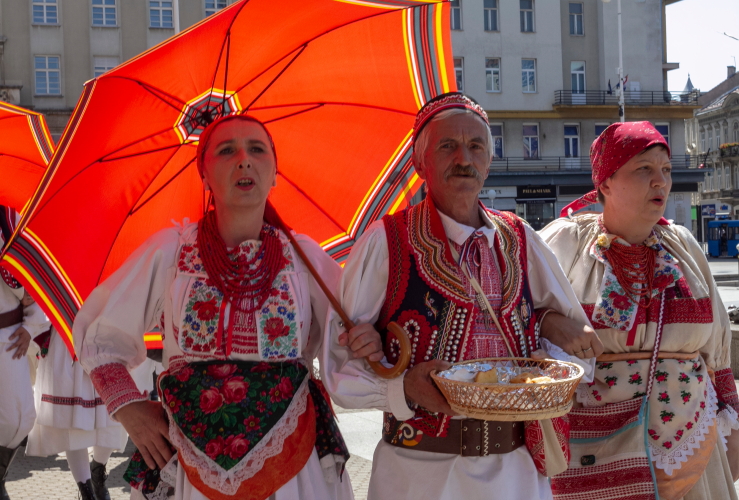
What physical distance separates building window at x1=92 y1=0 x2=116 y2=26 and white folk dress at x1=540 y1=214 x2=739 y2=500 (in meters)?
27.2

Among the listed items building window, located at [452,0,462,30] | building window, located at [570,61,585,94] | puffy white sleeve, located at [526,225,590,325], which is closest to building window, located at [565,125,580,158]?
building window, located at [570,61,585,94]

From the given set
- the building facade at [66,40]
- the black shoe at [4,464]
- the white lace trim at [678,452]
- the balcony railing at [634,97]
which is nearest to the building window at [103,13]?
the building facade at [66,40]

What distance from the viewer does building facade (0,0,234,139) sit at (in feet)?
86.9

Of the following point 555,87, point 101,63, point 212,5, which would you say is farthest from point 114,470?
point 555,87

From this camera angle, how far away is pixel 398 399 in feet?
7.27

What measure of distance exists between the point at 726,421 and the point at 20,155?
361 cm

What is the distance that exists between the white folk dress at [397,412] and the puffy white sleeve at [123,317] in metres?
0.58

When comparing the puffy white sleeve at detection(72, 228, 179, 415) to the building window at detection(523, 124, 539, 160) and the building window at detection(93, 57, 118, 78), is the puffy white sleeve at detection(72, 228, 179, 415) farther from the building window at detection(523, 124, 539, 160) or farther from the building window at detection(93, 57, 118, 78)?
the building window at detection(523, 124, 539, 160)

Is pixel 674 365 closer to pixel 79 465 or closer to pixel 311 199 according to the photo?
pixel 311 199

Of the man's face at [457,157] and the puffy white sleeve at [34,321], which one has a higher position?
the man's face at [457,157]

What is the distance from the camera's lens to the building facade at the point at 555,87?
30.3m

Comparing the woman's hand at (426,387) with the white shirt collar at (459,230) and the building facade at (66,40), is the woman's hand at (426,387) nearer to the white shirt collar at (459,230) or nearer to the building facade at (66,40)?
the white shirt collar at (459,230)

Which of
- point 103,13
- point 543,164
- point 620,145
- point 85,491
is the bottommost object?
point 85,491

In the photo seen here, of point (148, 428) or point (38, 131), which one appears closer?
point (148, 428)
